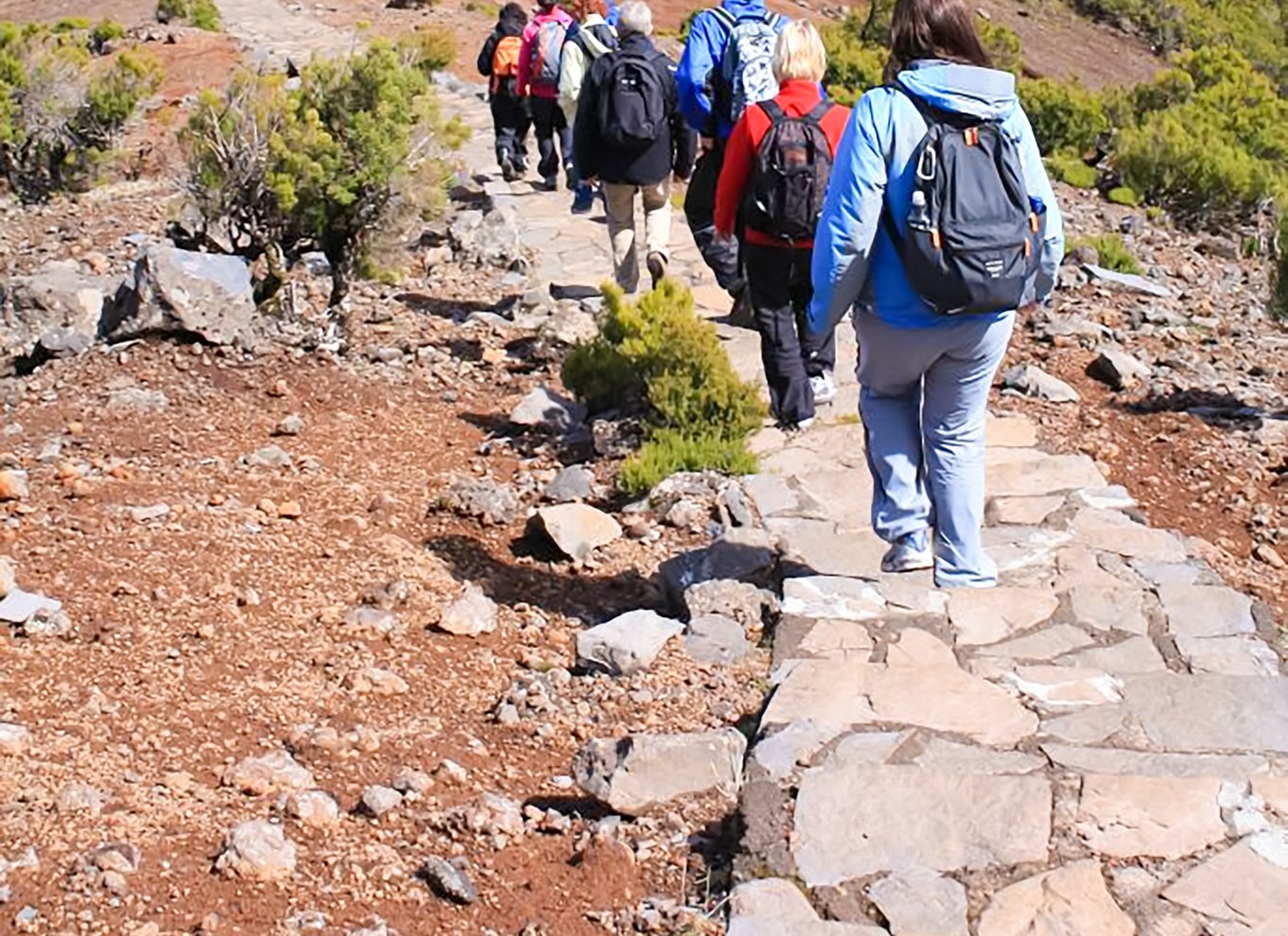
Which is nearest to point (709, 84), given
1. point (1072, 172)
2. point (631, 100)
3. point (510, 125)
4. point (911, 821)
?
point (631, 100)

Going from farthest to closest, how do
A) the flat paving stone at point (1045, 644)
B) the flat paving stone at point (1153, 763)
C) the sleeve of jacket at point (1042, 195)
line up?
the flat paving stone at point (1045, 644)
the sleeve of jacket at point (1042, 195)
the flat paving stone at point (1153, 763)

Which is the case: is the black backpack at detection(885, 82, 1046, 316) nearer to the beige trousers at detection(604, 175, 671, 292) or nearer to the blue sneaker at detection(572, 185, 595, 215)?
the beige trousers at detection(604, 175, 671, 292)

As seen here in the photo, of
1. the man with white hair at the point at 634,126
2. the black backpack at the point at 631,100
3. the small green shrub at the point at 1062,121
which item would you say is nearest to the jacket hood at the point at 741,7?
the man with white hair at the point at 634,126

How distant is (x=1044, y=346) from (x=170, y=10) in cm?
2114

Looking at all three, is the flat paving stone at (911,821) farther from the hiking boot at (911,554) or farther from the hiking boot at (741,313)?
the hiking boot at (741,313)

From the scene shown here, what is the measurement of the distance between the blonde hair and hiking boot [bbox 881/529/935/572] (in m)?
1.93

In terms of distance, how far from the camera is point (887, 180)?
Result: 4.40m

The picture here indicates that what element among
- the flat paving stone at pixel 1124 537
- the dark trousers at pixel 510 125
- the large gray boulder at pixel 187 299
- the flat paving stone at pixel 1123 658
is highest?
the flat paving stone at pixel 1123 658

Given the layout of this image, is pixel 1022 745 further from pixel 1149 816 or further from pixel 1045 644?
pixel 1045 644

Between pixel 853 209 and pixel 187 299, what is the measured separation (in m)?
4.42

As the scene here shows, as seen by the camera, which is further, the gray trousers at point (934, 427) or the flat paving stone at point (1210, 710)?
the gray trousers at point (934, 427)

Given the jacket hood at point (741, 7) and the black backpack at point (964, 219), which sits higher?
the black backpack at point (964, 219)

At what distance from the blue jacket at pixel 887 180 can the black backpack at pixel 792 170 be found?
1.47m

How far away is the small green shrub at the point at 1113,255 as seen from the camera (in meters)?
11.3
